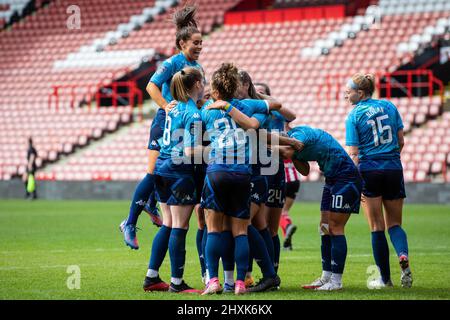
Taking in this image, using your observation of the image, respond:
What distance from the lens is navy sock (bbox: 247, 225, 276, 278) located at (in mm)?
8352

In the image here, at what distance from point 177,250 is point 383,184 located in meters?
2.09

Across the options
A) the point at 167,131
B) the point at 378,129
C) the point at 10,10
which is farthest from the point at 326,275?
the point at 10,10

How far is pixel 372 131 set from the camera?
8.80 meters

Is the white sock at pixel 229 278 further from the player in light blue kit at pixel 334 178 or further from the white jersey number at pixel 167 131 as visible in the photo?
the white jersey number at pixel 167 131

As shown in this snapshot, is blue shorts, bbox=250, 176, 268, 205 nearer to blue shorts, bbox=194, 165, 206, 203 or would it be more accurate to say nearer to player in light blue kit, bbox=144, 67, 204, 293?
blue shorts, bbox=194, 165, 206, 203

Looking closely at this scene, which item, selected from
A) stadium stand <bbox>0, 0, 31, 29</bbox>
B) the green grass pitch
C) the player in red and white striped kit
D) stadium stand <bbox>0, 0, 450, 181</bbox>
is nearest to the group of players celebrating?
the green grass pitch

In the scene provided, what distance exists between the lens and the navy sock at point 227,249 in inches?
320

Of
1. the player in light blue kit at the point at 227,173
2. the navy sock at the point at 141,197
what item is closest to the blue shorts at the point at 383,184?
the player in light blue kit at the point at 227,173

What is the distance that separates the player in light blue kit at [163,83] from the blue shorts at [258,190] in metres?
0.99

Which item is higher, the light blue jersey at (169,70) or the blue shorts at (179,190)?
the light blue jersey at (169,70)

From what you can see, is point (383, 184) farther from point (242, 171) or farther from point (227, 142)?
point (227, 142)

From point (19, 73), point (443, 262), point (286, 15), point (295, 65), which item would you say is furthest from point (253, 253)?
point (19, 73)

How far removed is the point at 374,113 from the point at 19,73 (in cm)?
2624

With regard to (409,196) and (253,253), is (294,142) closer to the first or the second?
(253,253)
